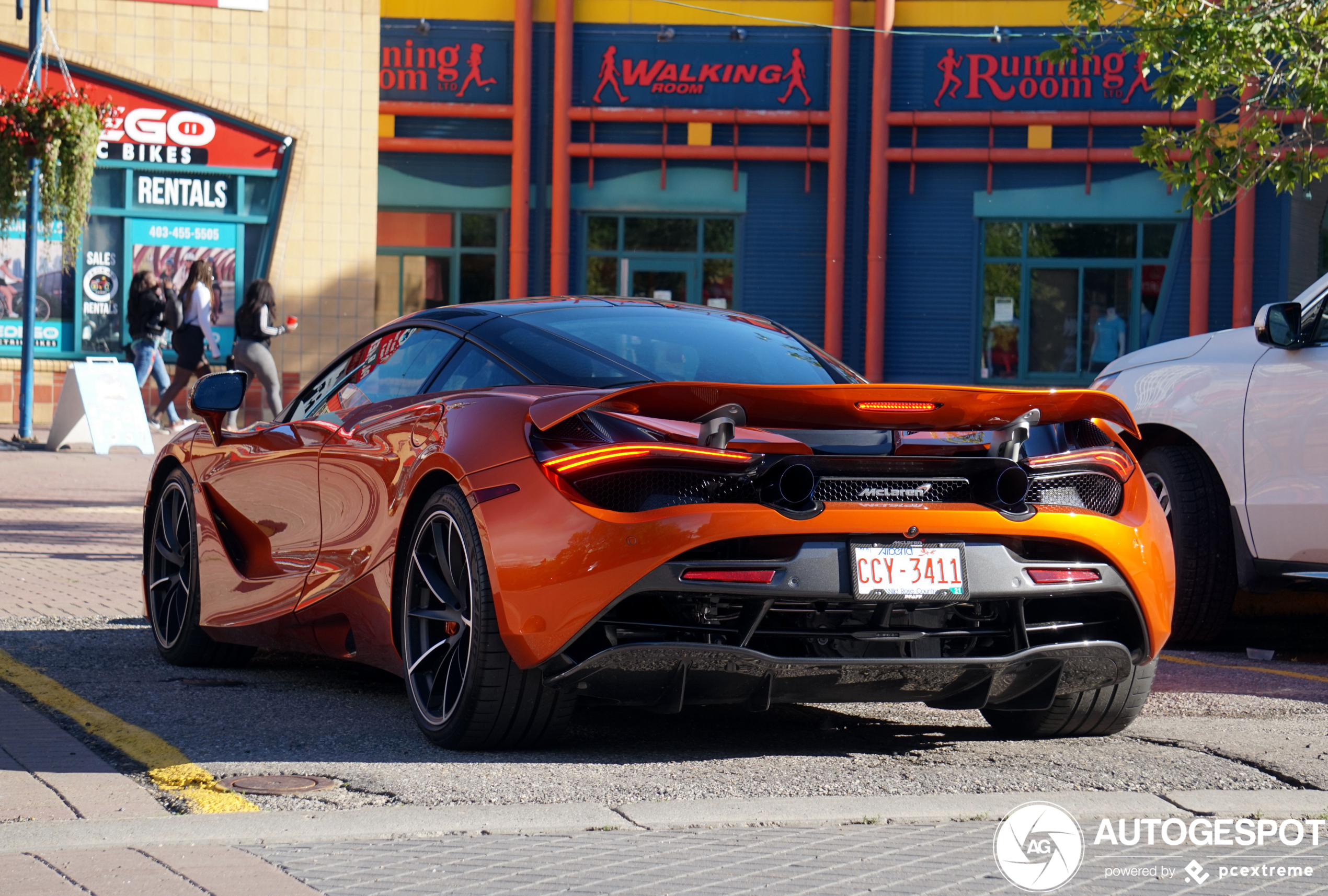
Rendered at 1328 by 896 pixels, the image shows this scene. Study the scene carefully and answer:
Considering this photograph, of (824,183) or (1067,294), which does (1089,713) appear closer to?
(824,183)

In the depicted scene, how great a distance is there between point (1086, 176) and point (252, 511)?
20.6 metres

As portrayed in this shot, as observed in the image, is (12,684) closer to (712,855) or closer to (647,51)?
(712,855)

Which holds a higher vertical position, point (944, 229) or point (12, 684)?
point (944, 229)

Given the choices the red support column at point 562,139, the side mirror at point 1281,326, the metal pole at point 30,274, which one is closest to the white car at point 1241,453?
the side mirror at point 1281,326

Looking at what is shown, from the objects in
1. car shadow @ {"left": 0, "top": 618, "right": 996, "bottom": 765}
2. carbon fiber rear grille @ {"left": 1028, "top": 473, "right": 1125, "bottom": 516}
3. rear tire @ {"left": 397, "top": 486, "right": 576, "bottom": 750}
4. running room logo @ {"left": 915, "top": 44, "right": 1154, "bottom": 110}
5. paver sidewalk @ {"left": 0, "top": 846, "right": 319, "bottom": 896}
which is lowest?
car shadow @ {"left": 0, "top": 618, "right": 996, "bottom": 765}

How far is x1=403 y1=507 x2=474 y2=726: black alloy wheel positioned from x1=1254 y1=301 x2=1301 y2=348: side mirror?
11.7ft

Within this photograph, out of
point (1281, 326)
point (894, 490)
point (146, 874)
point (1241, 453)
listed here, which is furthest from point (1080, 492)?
point (146, 874)

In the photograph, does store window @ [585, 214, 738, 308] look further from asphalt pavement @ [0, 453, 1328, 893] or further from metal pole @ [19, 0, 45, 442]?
asphalt pavement @ [0, 453, 1328, 893]

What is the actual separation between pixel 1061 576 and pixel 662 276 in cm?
2107

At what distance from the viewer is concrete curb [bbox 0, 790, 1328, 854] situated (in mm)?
3652

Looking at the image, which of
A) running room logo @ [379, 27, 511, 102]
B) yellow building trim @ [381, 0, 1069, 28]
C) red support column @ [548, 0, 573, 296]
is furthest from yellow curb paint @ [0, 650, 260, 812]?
yellow building trim @ [381, 0, 1069, 28]

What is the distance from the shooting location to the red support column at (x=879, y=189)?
24.4m

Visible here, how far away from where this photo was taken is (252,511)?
19.1 feet

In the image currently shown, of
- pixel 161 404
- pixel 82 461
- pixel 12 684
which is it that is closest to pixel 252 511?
pixel 12 684
